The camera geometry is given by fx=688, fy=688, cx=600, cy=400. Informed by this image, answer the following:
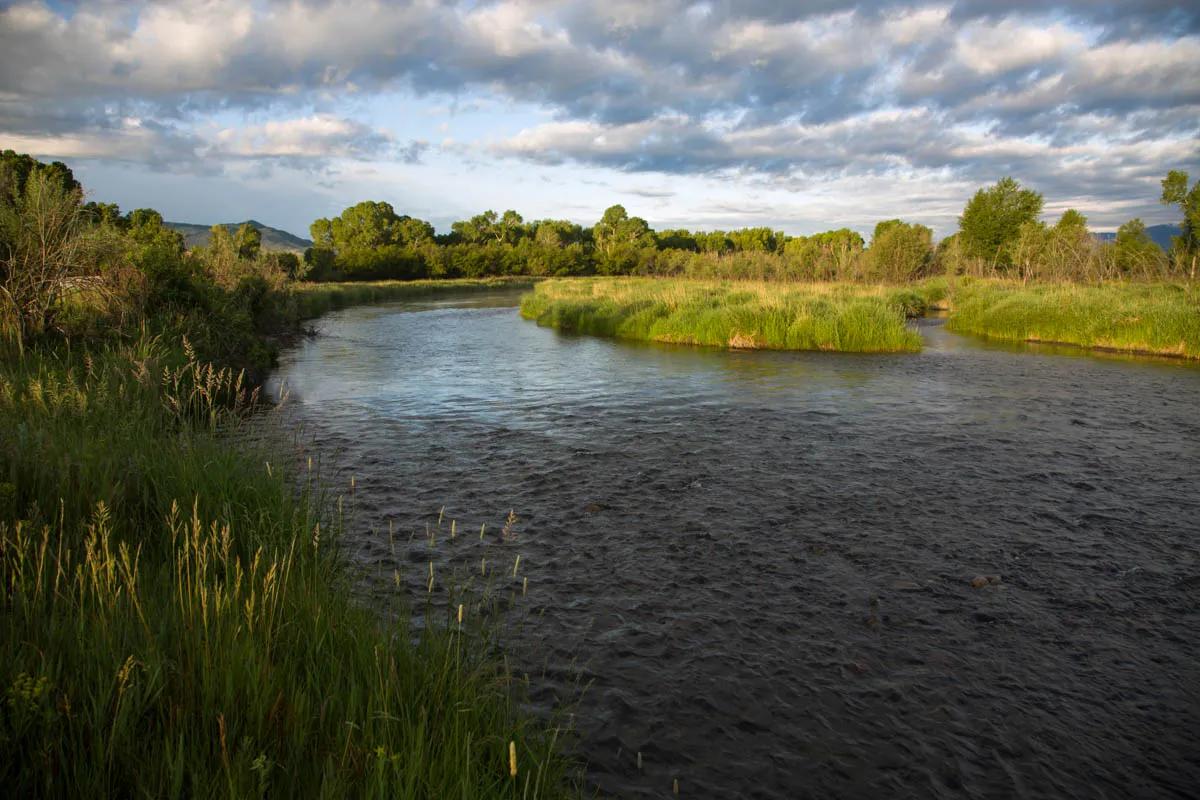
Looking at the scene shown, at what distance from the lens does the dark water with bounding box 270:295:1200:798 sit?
15.8ft

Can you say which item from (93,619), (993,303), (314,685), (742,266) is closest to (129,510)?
(93,619)

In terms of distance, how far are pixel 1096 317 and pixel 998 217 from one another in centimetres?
4541

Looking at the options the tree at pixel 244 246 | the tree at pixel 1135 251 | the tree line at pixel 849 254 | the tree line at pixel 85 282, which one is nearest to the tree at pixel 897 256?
the tree line at pixel 849 254

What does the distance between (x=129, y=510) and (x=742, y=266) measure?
198ft

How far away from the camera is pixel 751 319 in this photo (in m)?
26.9

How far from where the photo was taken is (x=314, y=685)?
12.7ft

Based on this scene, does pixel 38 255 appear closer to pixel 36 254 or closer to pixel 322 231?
pixel 36 254

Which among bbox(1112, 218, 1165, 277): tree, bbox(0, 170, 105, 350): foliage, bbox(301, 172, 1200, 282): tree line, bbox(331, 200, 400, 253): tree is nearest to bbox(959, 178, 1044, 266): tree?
bbox(301, 172, 1200, 282): tree line

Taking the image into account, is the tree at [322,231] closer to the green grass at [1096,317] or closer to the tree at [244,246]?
the tree at [244,246]

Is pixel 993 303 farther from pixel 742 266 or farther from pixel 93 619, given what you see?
pixel 93 619

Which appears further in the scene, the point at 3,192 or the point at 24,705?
the point at 3,192

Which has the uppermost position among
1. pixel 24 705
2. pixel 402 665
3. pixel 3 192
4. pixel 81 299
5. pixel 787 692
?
pixel 3 192

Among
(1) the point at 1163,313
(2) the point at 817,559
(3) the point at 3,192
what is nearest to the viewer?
(2) the point at 817,559

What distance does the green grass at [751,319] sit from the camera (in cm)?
2530
